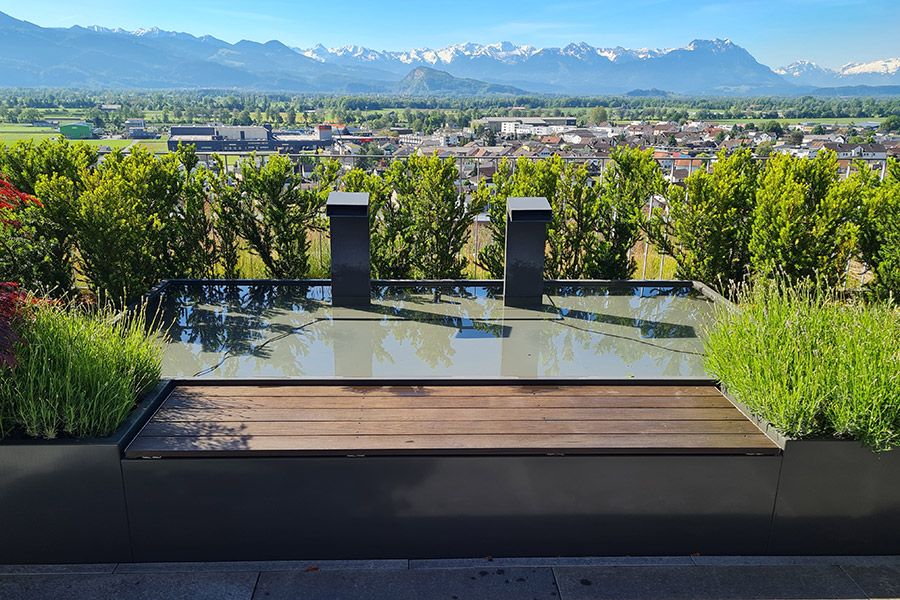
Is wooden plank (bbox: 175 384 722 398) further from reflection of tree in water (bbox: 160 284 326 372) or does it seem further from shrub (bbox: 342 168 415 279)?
shrub (bbox: 342 168 415 279)

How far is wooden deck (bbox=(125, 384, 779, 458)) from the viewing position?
2.40 m

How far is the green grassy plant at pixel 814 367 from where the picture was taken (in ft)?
7.89

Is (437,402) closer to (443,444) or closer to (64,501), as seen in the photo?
(443,444)

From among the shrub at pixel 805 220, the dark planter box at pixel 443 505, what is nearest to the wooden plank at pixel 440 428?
the dark planter box at pixel 443 505

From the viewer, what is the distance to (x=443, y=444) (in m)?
2.40

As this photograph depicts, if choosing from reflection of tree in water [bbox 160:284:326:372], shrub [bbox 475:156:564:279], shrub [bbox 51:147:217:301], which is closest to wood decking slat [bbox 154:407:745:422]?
reflection of tree in water [bbox 160:284:326:372]

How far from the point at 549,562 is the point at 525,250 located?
261 cm

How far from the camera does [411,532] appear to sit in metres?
2.46

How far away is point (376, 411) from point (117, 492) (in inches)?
39.4

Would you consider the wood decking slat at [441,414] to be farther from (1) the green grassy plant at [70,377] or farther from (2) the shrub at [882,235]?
(2) the shrub at [882,235]

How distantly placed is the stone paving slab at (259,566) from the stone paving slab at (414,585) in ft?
0.11

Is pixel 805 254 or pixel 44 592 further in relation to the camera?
pixel 805 254

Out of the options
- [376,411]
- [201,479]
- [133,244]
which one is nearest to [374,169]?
[133,244]

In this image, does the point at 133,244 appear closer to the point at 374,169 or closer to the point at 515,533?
the point at 374,169
